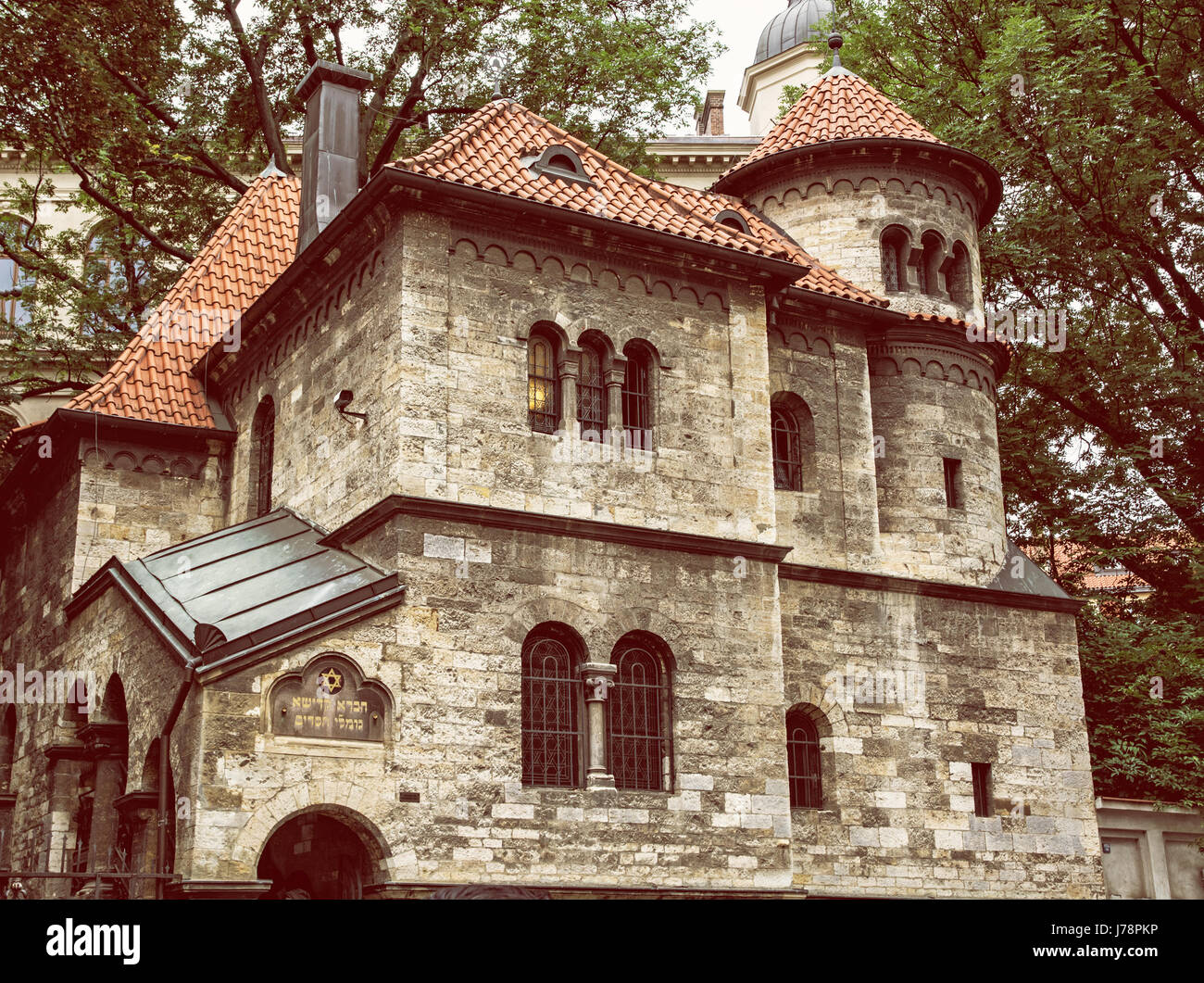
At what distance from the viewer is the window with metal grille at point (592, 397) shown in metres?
16.8

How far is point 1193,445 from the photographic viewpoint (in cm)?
2652

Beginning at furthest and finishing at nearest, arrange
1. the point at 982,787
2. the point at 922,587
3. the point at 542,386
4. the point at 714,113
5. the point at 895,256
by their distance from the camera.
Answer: the point at 714,113
the point at 895,256
the point at 922,587
the point at 982,787
the point at 542,386

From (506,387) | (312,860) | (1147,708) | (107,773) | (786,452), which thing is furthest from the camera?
(1147,708)

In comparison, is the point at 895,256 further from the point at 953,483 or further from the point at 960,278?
the point at 953,483

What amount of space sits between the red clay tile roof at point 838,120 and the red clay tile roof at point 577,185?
2.05m

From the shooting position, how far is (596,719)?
51.4 ft

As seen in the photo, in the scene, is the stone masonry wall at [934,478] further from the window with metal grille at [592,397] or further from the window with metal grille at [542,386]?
the window with metal grille at [542,386]

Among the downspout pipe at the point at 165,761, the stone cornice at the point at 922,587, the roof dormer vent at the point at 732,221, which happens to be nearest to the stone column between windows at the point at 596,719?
the stone cornice at the point at 922,587

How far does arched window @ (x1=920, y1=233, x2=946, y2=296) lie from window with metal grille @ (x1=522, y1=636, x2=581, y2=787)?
348 inches

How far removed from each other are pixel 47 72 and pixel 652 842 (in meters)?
10.9

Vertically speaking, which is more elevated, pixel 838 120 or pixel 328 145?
pixel 838 120

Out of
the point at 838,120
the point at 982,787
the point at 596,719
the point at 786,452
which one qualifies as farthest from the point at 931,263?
the point at 596,719

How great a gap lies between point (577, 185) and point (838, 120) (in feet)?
19.3

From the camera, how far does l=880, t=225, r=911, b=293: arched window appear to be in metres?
21.0
